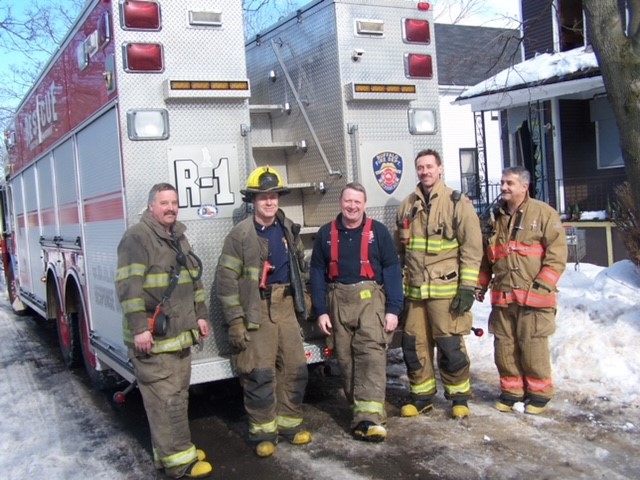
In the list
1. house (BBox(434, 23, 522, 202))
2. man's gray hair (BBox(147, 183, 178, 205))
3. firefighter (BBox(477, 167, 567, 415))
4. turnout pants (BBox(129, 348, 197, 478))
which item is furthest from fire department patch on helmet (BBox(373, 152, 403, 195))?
house (BBox(434, 23, 522, 202))

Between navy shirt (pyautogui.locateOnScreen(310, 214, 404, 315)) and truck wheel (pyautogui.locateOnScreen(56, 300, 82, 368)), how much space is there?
326 centimetres

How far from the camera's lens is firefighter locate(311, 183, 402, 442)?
186 inches

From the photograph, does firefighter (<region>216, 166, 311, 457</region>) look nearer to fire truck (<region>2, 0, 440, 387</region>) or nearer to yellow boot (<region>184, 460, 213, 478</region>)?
fire truck (<region>2, 0, 440, 387</region>)

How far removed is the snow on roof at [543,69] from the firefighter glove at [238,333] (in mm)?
8964

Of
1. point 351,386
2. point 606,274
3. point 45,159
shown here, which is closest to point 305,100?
point 351,386

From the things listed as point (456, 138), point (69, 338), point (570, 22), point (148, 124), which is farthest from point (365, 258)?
point (456, 138)

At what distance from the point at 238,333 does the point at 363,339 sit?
2.87ft

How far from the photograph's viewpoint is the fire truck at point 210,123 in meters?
4.59

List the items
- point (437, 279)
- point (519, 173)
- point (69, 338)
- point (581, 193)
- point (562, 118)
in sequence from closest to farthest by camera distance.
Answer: point (437, 279) < point (519, 173) < point (69, 338) < point (581, 193) < point (562, 118)

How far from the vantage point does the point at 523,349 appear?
508cm

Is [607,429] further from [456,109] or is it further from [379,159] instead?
[456,109]

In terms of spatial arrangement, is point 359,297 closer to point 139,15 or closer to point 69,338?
point 139,15

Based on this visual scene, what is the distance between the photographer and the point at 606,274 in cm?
807

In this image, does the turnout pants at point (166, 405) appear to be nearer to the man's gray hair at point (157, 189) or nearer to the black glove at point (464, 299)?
the man's gray hair at point (157, 189)
